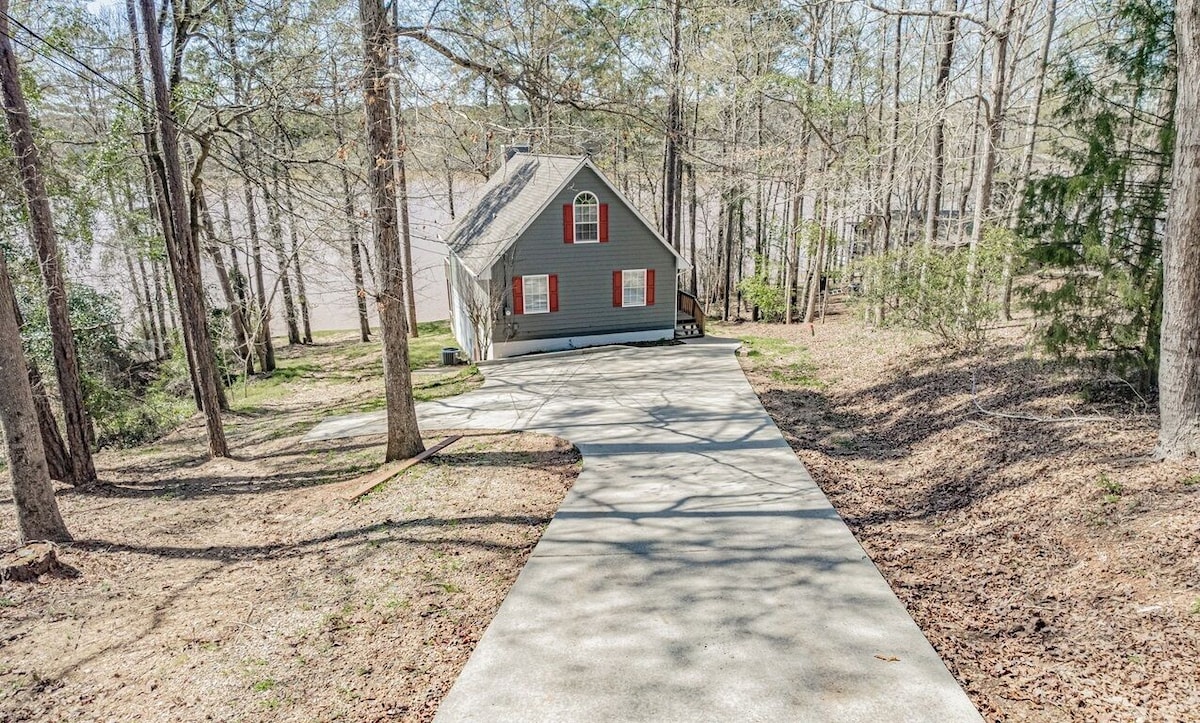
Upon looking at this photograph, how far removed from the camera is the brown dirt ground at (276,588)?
4.34 m

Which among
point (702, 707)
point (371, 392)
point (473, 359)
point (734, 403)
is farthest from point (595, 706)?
point (473, 359)

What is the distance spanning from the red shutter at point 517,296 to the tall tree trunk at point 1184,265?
46.5ft

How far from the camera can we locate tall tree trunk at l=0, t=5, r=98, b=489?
287 inches

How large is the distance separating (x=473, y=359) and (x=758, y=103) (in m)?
13.7

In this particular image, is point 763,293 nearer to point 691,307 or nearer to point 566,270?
point 691,307

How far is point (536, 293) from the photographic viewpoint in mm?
18266

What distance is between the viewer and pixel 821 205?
70.5 ft

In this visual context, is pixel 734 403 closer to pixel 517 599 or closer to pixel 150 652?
pixel 517 599

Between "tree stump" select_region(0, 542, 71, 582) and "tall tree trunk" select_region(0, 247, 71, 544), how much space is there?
0.50m

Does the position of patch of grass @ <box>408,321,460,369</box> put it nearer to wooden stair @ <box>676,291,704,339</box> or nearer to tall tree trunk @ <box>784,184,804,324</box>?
wooden stair @ <box>676,291,704,339</box>

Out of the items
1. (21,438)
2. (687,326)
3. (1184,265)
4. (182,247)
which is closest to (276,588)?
(21,438)

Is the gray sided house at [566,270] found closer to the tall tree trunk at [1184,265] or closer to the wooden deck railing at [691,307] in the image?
the wooden deck railing at [691,307]

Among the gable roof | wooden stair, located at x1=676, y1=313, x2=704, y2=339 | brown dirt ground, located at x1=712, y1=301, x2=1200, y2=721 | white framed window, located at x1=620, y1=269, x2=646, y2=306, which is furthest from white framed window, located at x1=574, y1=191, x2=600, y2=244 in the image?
brown dirt ground, located at x1=712, y1=301, x2=1200, y2=721

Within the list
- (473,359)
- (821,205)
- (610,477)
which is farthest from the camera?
(821,205)
